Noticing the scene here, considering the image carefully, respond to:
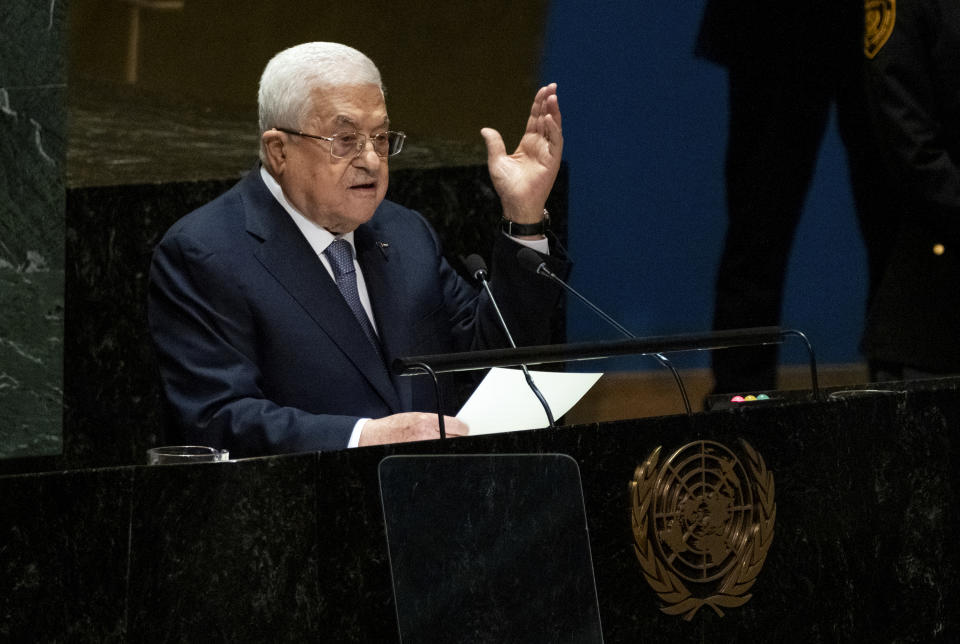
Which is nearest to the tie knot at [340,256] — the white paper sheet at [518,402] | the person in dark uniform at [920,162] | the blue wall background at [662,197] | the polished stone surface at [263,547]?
the white paper sheet at [518,402]

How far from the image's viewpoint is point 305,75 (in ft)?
9.42

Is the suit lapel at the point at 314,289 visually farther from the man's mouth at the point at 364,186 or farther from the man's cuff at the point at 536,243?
the man's cuff at the point at 536,243

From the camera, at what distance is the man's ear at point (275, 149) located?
2920 mm

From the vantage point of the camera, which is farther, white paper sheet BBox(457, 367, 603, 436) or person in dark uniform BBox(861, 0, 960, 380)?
person in dark uniform BBox(861, 0, 960, 380)

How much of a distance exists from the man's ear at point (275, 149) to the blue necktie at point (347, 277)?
18 centimetres

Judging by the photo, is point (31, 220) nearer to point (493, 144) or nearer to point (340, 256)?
point (340, 256)

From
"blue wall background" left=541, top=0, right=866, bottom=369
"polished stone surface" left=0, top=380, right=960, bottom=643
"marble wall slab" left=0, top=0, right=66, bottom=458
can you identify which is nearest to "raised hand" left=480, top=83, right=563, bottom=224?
"polished stone surface" left=0, top=380, right=960, bottom=643

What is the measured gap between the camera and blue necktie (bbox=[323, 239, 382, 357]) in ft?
9.53

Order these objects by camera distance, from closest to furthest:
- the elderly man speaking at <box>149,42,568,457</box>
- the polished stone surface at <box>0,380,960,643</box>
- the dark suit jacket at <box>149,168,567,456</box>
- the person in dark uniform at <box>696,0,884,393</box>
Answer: the polished stone surface at <box>0,380,960,643</box> → the dark suit jacket at <box>149,168,567,456</box> → the elderly man speaking at <box>149,42,568,457</box> → the person in dark uniform at <box>696,0,884,393</box>

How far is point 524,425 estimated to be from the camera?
2.35 meters

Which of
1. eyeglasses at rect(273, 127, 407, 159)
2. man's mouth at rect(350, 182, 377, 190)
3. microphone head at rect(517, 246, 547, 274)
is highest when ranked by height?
eyeglasses at rect(273, 127, 407, 159)

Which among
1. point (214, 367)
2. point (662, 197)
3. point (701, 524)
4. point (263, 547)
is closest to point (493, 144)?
point (214, 367)

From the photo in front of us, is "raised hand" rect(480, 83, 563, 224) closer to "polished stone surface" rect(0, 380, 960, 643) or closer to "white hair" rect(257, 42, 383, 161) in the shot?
"white hair" rect(257, 42, 383, 161)

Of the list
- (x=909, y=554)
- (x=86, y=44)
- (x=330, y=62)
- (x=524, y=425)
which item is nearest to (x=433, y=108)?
(x=86, y=44)
